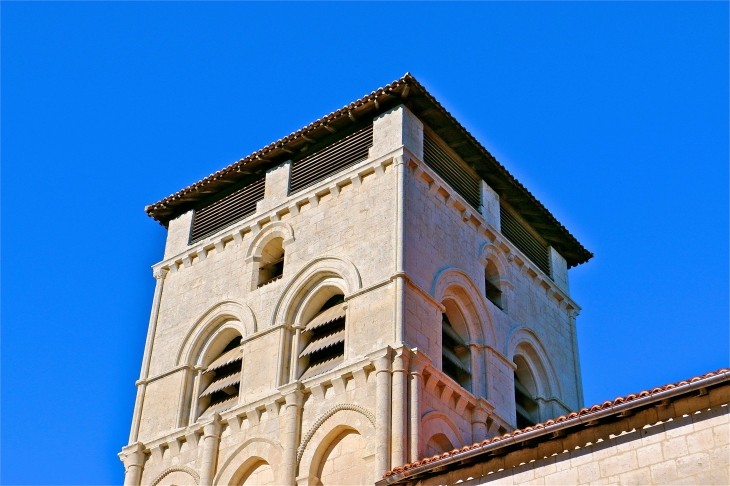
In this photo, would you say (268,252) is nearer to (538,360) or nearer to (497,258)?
A: (497,258)

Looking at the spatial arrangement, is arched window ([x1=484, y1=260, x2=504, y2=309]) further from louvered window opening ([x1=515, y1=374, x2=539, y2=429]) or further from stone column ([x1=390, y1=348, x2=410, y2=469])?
stone column ([x1=390, y1=348, x2=410, y2=469])

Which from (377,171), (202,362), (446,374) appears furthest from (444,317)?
(202,362)

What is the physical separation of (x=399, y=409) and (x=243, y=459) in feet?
13.0

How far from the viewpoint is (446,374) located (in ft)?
79.0

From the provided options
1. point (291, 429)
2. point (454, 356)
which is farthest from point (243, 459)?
point (454, 356)

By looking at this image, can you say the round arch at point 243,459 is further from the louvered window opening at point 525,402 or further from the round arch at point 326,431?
the louvered window opening at point 525,402

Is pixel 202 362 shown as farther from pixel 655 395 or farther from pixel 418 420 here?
pixel 655 395

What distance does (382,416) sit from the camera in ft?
71.1

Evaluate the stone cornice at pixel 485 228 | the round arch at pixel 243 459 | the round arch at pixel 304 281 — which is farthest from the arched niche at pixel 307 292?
the stone cornice at pixel 485 228

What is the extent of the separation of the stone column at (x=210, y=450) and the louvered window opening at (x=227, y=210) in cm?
586

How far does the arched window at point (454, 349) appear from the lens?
81.3ft

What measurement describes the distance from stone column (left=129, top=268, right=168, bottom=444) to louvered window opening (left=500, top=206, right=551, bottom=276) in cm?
849

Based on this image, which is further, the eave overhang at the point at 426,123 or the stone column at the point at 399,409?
the eave overhang at the point at 426,123

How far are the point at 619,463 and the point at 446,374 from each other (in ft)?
26.5
